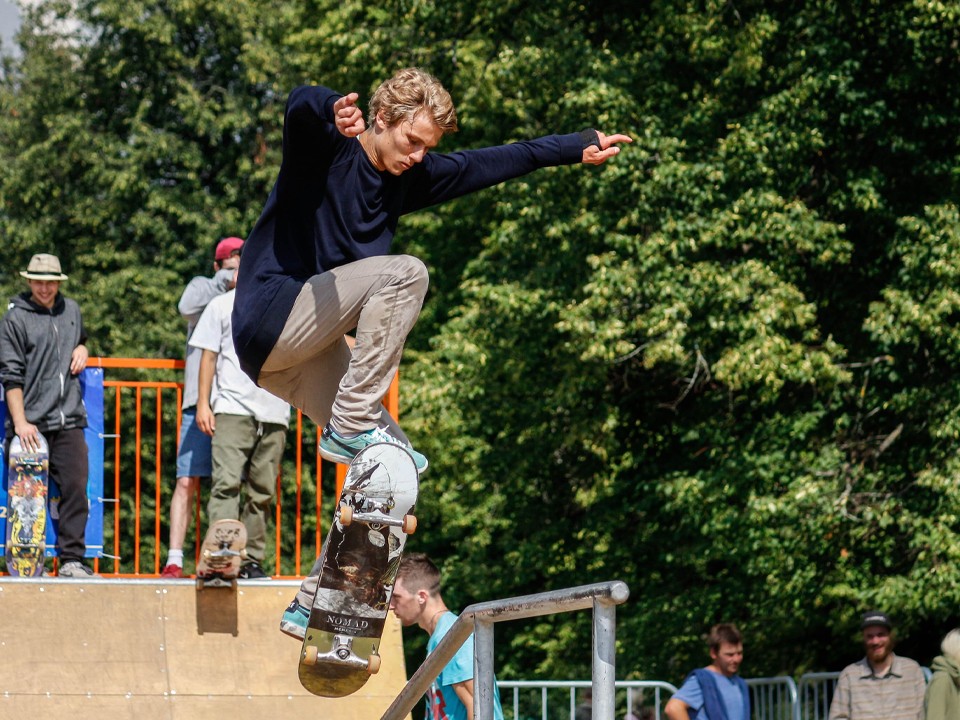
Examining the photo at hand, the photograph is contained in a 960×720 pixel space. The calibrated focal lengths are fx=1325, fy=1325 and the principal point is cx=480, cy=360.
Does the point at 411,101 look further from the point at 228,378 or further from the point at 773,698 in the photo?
the point at 773,698

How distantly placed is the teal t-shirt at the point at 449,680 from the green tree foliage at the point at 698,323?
7323 millimetres

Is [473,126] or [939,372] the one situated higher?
[473,126]

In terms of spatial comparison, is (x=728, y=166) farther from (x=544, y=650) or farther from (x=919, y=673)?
(x=544, y=650)

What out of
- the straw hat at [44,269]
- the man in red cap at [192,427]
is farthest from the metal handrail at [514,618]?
the straw hat at [44,269]

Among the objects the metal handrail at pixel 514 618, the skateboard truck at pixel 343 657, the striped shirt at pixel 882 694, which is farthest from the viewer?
the striped shirt at pixel 882 694

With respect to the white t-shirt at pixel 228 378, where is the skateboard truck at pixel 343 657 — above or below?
below

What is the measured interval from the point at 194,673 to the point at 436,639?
206 centimetres

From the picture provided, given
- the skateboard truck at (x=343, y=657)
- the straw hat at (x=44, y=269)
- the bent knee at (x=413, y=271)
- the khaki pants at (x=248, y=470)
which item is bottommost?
the skateboard truck at (x=343, y=657)

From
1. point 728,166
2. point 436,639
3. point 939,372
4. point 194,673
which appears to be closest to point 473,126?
point 728,166

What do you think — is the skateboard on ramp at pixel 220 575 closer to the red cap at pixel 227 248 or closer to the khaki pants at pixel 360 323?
the red cap at pixel 227 248

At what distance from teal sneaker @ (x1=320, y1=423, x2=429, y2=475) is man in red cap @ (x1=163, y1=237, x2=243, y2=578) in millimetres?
3181

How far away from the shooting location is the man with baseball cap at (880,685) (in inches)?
305

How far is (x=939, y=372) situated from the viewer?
1273cm

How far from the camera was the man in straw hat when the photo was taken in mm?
7203
